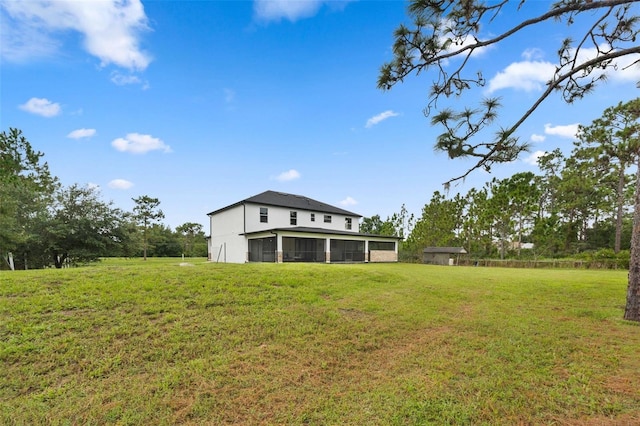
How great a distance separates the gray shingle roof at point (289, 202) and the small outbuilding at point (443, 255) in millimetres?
8699

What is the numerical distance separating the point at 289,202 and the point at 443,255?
16.5 m

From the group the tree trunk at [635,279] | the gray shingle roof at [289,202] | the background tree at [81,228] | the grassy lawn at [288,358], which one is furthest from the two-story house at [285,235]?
the tree trunk at [635,279]

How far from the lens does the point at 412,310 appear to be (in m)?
6.15

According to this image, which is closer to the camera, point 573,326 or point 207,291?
point 573,326

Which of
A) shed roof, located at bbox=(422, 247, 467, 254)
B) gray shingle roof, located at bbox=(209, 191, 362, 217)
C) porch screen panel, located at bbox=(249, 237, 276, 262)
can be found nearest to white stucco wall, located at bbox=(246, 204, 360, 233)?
gray shingle roof, located at bbox=(209, 191, 362, 217)

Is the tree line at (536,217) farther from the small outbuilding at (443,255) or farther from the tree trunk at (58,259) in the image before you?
the tree trunk at (58,259)

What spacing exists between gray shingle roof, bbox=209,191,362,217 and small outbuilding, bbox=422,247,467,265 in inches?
342

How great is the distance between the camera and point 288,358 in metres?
3.77

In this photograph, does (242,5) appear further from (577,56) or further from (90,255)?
(90,255)

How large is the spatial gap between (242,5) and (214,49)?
105 inches

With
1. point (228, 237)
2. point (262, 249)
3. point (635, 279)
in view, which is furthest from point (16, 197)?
point (635, 279)

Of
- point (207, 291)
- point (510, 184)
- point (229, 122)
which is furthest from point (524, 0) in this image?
point (510, 184)

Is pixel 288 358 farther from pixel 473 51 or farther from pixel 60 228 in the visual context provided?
pixel 60 228

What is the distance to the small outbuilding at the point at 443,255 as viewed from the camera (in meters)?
27.9
